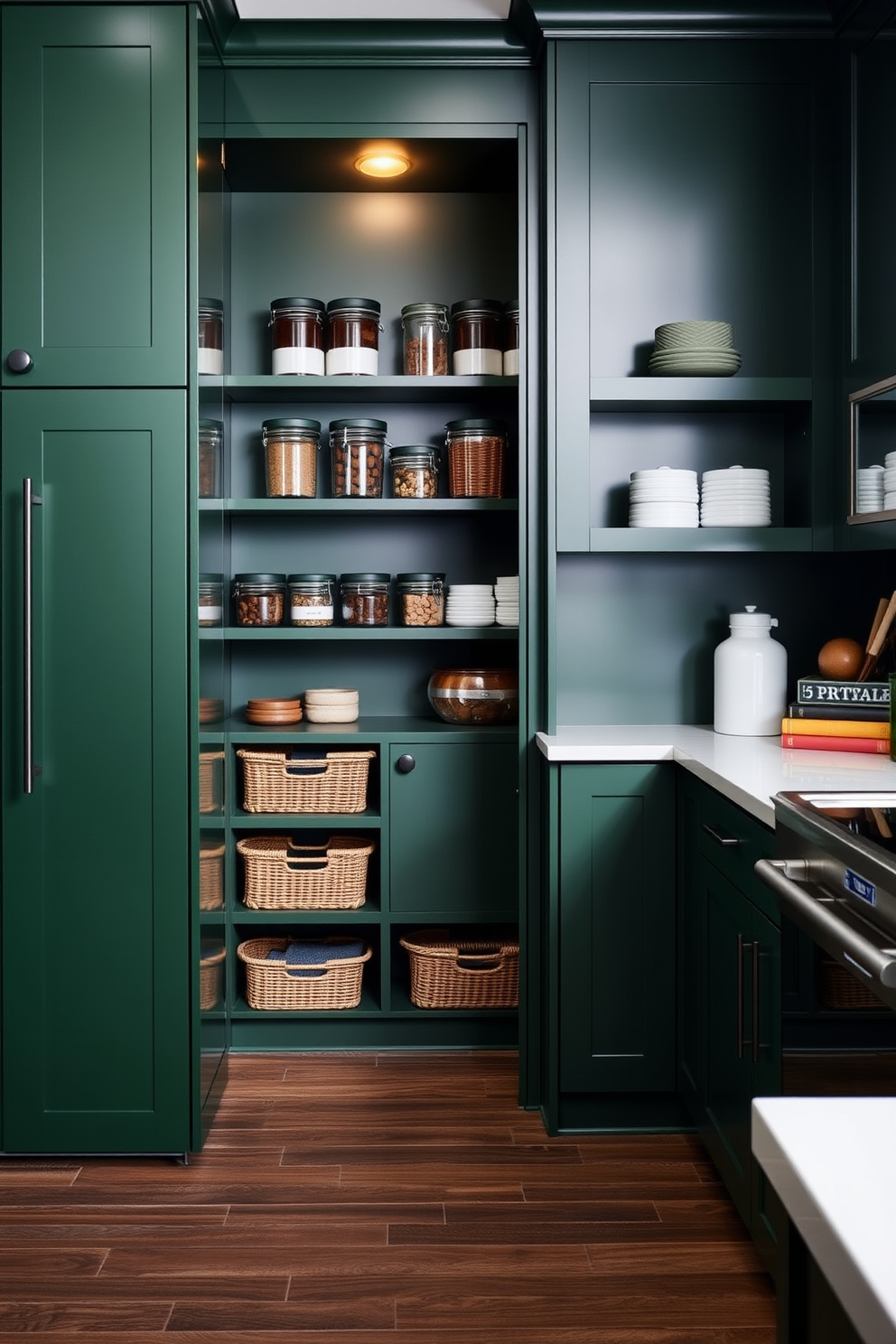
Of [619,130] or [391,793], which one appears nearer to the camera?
[619,130]

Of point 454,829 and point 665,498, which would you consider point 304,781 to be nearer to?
point 454,829

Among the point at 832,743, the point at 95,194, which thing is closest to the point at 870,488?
the point at 832,743

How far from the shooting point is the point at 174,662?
249 cm

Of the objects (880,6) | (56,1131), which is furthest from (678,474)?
(56,1131)

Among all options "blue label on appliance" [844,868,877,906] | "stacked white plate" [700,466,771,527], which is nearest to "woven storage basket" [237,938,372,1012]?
"stacked white plate" [700,466,771,527]

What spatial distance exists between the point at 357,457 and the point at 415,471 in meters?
0.17

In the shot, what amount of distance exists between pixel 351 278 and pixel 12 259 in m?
1.08

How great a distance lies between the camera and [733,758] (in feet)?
7.84

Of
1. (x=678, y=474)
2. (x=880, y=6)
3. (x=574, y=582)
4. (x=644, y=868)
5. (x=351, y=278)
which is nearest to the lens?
(x=880, y=6)

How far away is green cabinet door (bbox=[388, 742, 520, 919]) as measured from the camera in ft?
9.93

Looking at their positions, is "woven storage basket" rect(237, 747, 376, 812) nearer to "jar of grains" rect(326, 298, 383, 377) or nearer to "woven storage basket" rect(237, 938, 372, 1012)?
"woven storage basket" rect(237, 938, 372, 1012)

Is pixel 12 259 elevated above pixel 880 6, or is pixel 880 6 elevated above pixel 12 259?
pixel 880 6

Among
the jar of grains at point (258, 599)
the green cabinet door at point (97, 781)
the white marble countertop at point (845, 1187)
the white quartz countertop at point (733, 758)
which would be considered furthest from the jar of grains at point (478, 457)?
the white marble countertop at point (845, 1187)

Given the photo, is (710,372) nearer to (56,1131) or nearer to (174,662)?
(174,662)
